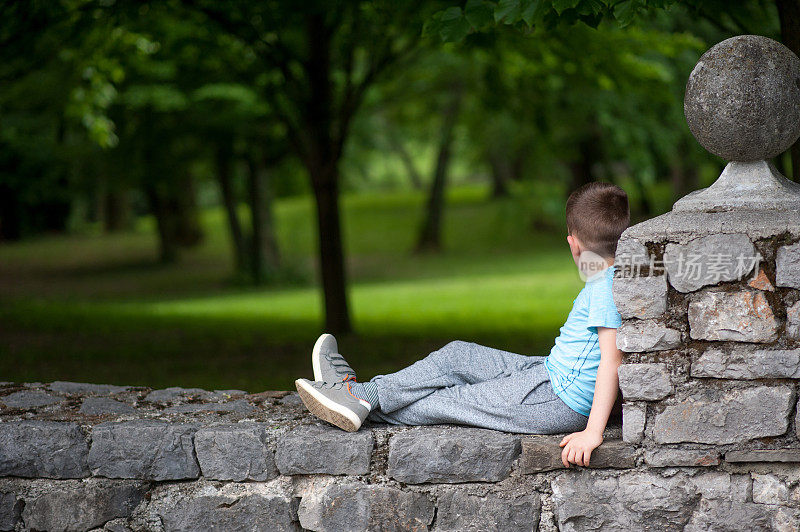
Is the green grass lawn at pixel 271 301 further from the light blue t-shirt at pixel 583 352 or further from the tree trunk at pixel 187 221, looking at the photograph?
the light blue t-shirt at pixel 583 352

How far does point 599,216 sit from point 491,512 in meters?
1.25

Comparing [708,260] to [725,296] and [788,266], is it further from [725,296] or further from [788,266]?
[788,266]

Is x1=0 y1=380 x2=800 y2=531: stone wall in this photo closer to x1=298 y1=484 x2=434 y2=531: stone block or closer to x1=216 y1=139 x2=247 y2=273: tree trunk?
x1=298 y1=484 x2=434 y2=531: stone block

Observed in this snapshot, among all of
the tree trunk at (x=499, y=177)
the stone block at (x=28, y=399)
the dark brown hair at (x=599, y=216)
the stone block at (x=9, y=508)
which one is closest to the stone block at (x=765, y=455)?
the dark brown hair at (x=599, y=216)

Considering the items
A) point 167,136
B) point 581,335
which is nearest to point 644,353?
point 581,335

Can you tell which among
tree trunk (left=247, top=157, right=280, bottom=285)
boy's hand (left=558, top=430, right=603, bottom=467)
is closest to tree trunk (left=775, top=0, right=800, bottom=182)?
boy's hand (left=558, top=430, right=603, bottom=467)

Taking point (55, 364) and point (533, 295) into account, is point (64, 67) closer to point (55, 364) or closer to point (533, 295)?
point (55, 364)

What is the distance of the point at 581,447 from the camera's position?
3.17 metres

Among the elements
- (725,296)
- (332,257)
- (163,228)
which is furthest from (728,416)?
(163,228)

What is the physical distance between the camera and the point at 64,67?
14.1m

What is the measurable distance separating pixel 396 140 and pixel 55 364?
30.7 m

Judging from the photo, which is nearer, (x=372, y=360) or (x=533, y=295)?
(x=372, y=360)

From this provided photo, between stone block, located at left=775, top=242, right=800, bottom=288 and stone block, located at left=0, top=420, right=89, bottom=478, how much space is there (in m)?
2.88

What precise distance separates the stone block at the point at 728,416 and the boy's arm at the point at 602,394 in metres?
0.19
